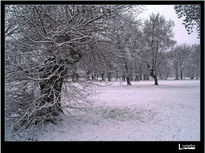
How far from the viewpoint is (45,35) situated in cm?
435

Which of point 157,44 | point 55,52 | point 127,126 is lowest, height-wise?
point 127,126

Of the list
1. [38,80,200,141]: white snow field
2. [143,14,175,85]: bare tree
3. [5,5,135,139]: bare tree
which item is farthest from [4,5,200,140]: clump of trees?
[143,14,175,85]: bare tree

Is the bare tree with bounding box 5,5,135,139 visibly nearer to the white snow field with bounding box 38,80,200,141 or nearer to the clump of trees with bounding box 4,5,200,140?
the clump of trees with bounding box 4,5,200,140

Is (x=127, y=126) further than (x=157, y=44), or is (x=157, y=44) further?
(x=157, y=44)

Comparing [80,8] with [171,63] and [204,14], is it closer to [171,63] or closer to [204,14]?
[204,14]

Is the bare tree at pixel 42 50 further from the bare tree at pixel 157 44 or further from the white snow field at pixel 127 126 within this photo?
the bare tree at pixel 157 44

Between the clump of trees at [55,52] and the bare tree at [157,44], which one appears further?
the bare tree at [157,44]

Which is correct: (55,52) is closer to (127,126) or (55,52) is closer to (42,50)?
(42,50)

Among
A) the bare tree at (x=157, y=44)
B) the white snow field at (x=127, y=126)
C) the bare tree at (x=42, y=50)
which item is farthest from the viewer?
the bare tree at (x=157, y=44)

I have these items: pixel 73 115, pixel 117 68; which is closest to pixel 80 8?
pixel 117 68

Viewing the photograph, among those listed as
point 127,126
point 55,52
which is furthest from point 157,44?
point 55,52

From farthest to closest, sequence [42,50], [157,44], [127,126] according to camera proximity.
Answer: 1. [157,44]
2. [127,126]
3. [42,50]

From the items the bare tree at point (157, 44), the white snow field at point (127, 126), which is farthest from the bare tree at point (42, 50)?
the bare tree at point (157, 44)

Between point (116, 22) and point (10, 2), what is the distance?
3202mm
